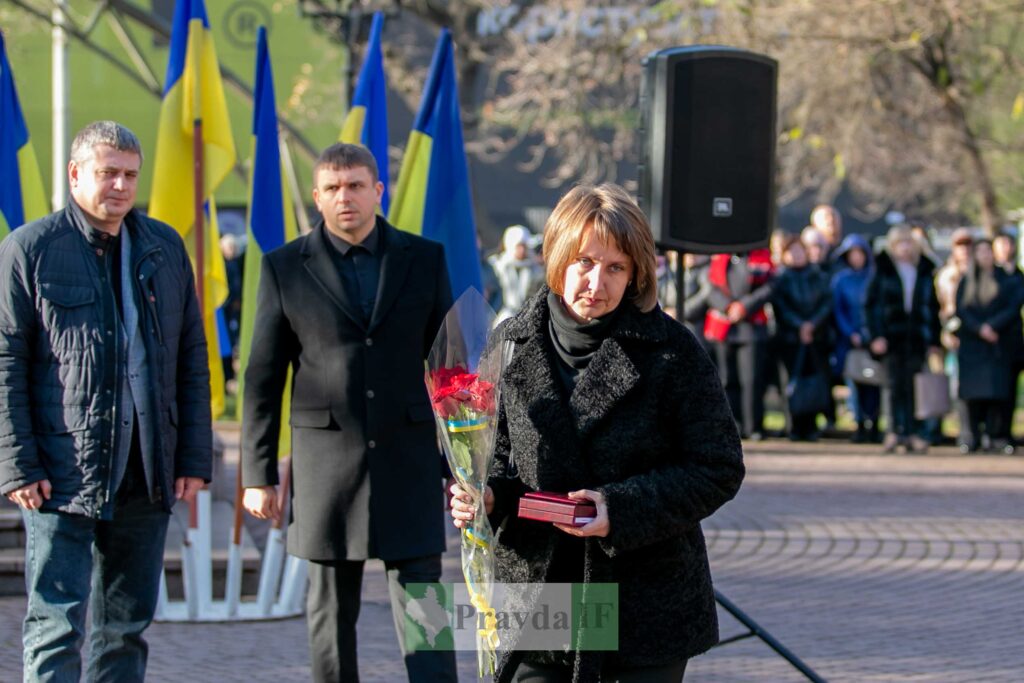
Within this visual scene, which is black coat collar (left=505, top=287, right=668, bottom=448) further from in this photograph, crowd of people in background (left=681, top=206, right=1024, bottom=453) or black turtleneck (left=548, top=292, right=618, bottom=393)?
crowd of people in background (left=681, top=206, right=1024, bottom=453)

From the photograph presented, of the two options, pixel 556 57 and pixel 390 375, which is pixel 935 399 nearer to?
pixel 556 57

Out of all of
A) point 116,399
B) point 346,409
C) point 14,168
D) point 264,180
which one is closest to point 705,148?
point 264,180

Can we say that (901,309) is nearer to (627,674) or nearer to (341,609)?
(341,609)

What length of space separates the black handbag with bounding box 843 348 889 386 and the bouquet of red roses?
11.5 metres

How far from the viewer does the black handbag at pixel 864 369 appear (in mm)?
15047

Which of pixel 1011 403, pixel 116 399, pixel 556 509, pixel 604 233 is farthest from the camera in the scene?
pixel 1011 403

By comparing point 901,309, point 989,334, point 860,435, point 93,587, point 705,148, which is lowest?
point 860,435

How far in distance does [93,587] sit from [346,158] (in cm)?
167

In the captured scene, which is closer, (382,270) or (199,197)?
(382,270)

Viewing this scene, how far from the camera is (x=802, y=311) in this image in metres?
15.6

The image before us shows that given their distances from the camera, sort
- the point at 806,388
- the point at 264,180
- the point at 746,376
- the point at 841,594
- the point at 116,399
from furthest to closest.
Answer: the point at 806,388, the point at 746,376, the point at 841,594, the point at 264,180, the point at 116,399

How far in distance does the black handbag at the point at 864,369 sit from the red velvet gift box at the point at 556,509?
11.8m

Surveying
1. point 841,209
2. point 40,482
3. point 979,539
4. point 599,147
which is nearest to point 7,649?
point 40,482

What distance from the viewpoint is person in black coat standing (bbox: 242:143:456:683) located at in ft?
18.2
